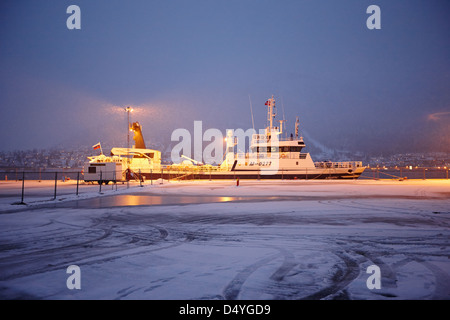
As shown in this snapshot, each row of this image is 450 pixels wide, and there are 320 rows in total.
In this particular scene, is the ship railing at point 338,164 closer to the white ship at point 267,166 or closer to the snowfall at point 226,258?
the white ship at point 267,166

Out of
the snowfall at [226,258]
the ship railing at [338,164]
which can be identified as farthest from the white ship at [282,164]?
the snowfall at [226,258]

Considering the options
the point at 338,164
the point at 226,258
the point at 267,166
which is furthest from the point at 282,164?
the point at 226,258

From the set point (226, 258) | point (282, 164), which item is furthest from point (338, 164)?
point (226, 258)

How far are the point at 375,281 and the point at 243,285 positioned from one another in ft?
5.22

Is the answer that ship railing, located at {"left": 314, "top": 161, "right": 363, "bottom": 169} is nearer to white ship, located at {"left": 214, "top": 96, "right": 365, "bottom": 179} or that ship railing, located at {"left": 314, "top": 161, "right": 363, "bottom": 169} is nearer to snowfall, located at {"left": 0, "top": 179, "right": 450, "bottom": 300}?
white ship, located at {"left": 214, "top": 96, "right": 365, "bottom": 179}

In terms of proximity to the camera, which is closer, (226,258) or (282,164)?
(226,258)

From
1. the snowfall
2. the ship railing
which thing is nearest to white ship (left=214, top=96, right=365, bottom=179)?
the ship railing

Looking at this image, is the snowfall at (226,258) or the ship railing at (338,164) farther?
the ship railing at (338,164)

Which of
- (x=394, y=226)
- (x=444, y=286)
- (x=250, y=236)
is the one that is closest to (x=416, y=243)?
(x=394, y=226)

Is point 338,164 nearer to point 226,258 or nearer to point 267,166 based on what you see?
point 267,166

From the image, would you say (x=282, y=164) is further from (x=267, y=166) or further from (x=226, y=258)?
(x=226, y=258)

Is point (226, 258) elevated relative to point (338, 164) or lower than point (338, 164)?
lower

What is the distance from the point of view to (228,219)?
276 inches
